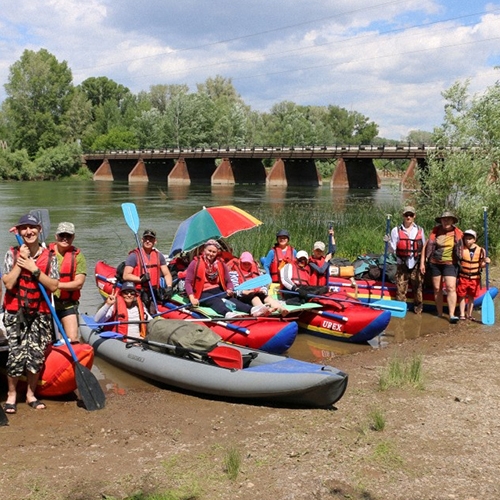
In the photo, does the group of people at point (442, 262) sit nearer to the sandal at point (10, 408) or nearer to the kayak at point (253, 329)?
the kayak at point (253, 329)

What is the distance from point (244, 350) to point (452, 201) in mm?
8293

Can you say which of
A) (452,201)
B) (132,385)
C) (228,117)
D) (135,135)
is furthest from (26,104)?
(132,385)

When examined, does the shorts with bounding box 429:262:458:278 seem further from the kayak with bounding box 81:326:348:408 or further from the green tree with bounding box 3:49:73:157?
the green tree with bounding box 3:49:73:157

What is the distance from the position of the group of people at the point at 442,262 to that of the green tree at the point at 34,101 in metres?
64.5

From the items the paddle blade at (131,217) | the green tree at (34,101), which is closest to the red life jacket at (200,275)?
the paddle blade at (131,217)

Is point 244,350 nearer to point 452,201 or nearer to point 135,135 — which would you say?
point 452,201

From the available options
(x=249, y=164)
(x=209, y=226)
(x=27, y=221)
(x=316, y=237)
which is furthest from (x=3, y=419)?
(x=249, y=164)

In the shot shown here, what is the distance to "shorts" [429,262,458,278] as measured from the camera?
8.94m

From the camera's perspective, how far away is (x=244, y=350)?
21.8 ft

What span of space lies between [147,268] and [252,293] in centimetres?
143

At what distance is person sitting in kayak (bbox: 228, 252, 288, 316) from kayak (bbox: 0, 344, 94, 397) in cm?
261

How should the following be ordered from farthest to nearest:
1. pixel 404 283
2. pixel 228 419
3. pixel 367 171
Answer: pixel 367 171, pixel 404 283, pixel 228 419

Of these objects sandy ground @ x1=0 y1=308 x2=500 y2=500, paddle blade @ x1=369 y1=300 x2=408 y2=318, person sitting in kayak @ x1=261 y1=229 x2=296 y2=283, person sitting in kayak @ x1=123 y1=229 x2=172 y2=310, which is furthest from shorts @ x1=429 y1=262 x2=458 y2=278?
person sitting in kayak @ x1=123 y1=229 x2=172 y2=310

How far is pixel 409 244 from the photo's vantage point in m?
9.30
